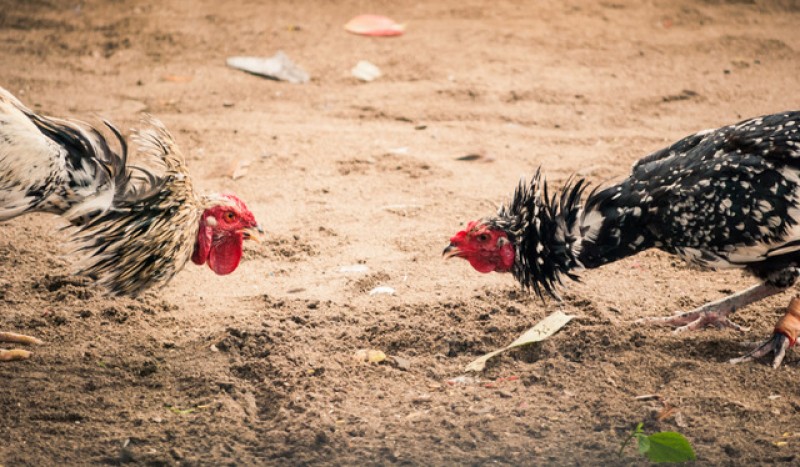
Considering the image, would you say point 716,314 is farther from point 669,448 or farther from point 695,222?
point 669,448

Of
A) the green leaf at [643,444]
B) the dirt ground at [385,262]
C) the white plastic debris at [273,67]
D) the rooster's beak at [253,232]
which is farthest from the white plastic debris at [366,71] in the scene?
the green leaf at [643,444]

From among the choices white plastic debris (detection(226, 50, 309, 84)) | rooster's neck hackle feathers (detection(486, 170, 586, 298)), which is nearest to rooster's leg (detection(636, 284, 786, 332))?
rooster's neck hackle feathers (detection(486, 170, 586, 298))

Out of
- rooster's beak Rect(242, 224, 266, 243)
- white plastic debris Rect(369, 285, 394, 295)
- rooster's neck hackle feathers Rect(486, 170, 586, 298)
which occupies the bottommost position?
white plastic debris Rect(369, 285, 394, 295)

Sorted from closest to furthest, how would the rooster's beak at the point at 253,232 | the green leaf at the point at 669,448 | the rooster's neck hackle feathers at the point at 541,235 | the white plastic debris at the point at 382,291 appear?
the green leaf at the point at 669,448, the rooster's neck hackle feathers at the point at 541,235, the rooster's beak at the point at 253,232, the white plastic debris at the point at 382,291

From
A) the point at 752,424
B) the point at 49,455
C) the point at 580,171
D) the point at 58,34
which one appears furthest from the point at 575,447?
the point at 58,34

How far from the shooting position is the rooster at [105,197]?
12.8 feet

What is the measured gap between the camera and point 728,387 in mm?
3828

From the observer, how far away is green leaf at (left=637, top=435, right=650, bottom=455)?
3266 millimetres

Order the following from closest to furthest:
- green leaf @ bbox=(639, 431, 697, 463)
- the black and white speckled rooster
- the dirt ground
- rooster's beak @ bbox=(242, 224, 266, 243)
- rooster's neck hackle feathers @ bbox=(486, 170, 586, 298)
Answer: green leaf @ bbox=(639, 431, 697, 463) → the dirt ground → the black and white speckled rooster → rooster's neck hackle feathers @ bbox=(486, 170, 586, 298) → rooster's beak @ bbox=(242, 224, 266, 243)

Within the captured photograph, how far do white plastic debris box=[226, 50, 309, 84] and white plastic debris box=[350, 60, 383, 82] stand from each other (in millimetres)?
451

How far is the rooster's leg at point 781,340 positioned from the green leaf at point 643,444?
3.18ft

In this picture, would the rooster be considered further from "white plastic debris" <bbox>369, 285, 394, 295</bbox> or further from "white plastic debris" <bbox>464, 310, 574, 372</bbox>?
"white plastic debris" <bbox>464, 310, 574, 372</bbox>

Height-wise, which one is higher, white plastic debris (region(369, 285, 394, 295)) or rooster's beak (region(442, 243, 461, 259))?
rooster's beak (region(442, 243, 461, 259))

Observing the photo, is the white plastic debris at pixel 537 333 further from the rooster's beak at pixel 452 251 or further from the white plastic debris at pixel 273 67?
the white plastic debris at pixel 273 67
